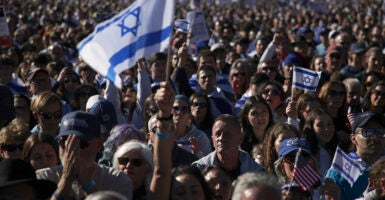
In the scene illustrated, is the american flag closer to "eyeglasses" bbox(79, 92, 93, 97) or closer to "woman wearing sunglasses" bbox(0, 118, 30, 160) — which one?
"woman wearing sunglasses" bbox(0, 118, 30, 160)

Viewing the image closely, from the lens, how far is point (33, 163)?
6.15m

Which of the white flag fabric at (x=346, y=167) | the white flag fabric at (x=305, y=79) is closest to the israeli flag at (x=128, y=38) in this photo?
the white flag fabric at (x=346, y=167)

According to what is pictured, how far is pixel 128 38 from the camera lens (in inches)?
239

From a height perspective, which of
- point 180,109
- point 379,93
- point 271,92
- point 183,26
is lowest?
point 379,93

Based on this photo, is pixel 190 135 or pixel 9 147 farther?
pixel 190 135

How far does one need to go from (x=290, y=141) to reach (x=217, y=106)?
313 cm

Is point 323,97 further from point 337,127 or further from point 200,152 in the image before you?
point 200,152

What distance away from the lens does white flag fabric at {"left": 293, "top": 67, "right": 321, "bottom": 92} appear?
989 cm

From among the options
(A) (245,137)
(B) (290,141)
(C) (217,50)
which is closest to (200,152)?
(A) (245,137)

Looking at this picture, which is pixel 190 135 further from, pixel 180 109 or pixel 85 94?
pixel 85 94

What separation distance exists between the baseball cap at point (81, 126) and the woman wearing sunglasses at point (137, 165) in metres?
0.22

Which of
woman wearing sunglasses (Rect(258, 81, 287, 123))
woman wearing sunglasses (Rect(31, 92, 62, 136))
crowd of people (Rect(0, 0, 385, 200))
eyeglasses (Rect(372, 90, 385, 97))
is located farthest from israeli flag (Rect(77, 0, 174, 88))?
eyeglasses (Rect(372, 90, 385, 97))

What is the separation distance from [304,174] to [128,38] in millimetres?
1508

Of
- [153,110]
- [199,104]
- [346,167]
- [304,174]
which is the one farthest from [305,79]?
[304,174]
